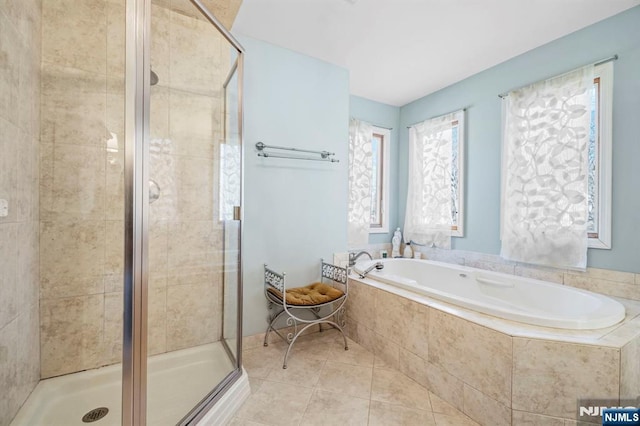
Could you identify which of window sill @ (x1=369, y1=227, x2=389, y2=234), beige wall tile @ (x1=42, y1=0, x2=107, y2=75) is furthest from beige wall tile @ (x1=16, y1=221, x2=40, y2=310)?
window sill @ (x1=369, y1=227, x2=389, y2=234)

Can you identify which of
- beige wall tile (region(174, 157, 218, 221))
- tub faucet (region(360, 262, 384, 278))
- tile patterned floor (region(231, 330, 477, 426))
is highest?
beige wall tile (region(174, 157, 218, 221))

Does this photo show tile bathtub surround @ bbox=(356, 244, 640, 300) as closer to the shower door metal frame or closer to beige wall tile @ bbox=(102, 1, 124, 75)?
the shower door metal frame

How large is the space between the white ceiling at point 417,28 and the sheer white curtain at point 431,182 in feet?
1.99

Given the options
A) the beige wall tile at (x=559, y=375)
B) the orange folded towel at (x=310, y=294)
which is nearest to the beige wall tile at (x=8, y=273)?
the orange folded towel at (x=310, y=294)

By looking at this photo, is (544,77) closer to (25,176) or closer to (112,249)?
(112,249)

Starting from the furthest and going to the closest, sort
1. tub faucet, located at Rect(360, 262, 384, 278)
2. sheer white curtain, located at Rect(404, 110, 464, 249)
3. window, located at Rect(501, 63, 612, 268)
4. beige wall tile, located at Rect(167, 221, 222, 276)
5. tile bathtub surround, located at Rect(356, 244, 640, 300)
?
sheer white curtain, located at Rect(404, 110, 464, 249) < tub faucet, located at Rect(360, 262, 384, 278) < window, located at Rect(501, 63, 612, 268) < tile bathtub surround, located at Rect(356, 244, 640, 300) < beige wall tile, located at Rect(167, 221, 222, 276)

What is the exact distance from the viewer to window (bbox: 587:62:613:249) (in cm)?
193

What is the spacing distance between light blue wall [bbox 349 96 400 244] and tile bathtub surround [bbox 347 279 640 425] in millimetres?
1760

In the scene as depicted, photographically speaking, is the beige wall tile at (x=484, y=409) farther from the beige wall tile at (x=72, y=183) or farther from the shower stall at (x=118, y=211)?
the beige wall tile at (x=72, y=183)

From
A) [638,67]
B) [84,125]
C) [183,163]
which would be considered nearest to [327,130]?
[183,163]

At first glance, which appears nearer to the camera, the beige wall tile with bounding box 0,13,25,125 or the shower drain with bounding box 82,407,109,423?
the beige wall tile with bounding box 0,13,25,125

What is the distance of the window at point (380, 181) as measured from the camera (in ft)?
11.3

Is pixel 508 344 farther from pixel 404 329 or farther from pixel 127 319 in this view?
pixel 127 319

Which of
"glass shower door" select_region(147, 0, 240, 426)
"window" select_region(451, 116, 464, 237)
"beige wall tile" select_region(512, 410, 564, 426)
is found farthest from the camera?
"window" select_region(451, 116, 464, 237)
